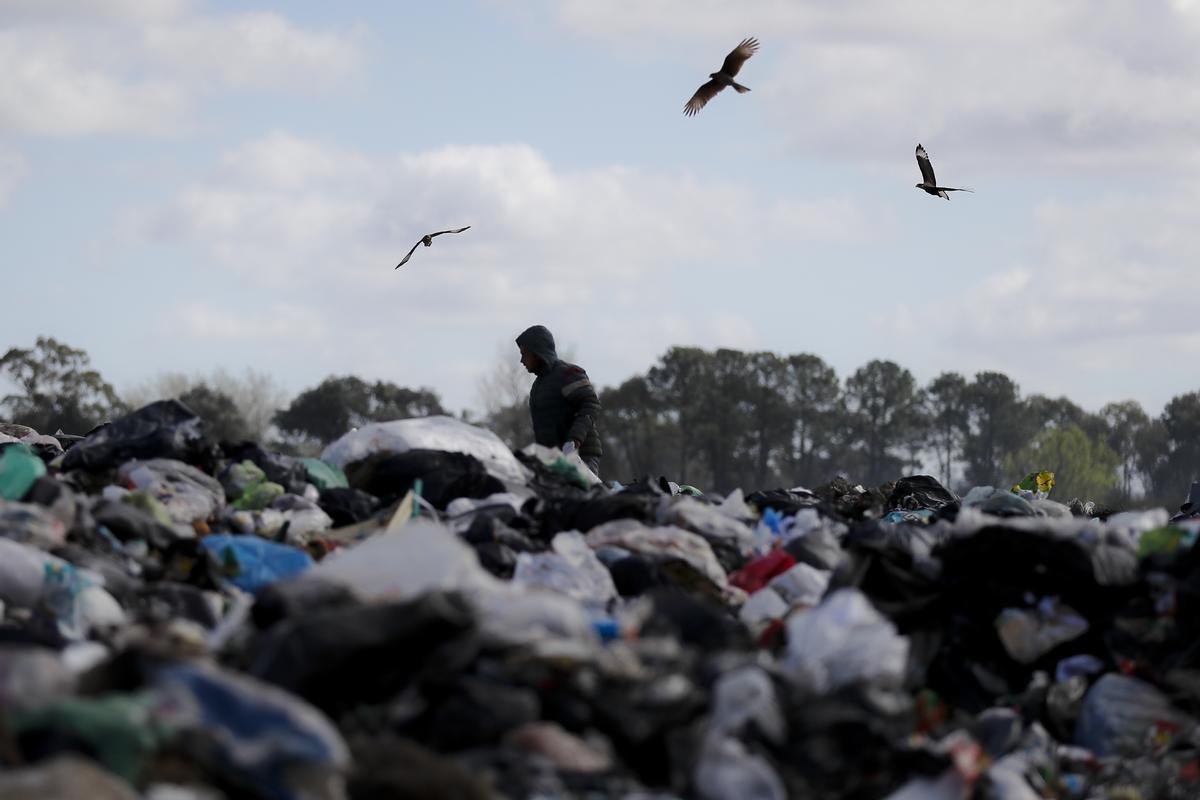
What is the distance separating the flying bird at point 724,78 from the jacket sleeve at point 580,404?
5.60 ft

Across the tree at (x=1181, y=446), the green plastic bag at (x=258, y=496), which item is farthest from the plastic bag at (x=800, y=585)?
the tree at (x=1181, y=446)

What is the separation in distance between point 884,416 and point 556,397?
2238 inches

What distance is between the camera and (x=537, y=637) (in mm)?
3904

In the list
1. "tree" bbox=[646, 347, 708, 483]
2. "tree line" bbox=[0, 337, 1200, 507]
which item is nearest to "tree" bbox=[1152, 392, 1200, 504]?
"tree line" bbox=[0, 337, 1200, 507]

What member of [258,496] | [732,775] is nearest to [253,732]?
[732,775]

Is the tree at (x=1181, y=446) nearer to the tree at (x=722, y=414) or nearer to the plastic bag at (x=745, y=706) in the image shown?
the tree at (x=722, y=414)

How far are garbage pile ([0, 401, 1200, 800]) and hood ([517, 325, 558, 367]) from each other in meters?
1.72

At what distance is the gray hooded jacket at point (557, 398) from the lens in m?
9.07

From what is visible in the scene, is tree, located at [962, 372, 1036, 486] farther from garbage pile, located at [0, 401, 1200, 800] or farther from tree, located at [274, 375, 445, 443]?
garbage pile, located at [0, 401, 1200, 800]

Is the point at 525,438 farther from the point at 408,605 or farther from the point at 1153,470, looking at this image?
the point at 408,605

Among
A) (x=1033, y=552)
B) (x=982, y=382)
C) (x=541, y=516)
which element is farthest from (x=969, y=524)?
(x=982, y=382)

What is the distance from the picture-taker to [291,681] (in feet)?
11.8

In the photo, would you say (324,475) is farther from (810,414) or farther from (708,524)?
(810,414)

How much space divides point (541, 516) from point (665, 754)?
2662mm
